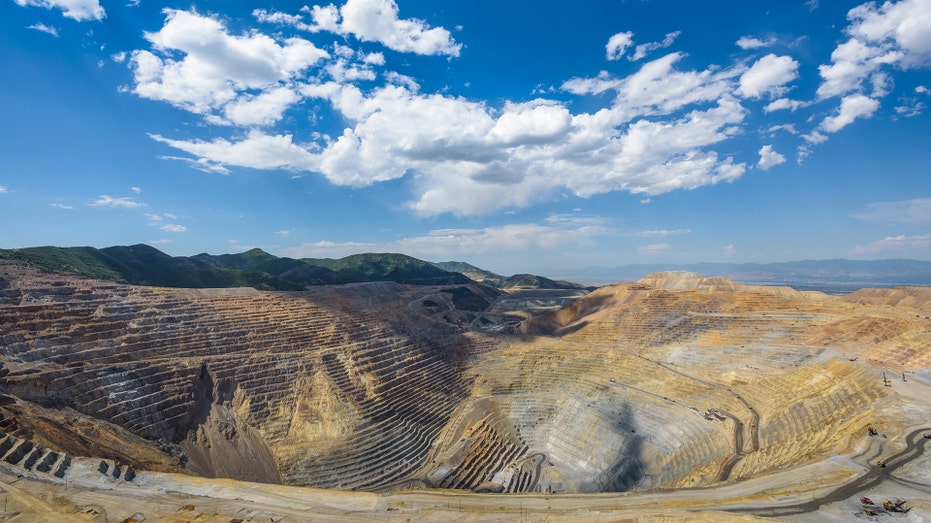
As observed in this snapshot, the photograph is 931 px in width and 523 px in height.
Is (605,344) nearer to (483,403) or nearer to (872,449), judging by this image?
(483,403)

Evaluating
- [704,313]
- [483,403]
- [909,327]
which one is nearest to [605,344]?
[704,313]

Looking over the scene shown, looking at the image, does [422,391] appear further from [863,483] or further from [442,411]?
[863,483]

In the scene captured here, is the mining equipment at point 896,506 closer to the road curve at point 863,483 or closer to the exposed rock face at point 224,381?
the road curve at point 863,483

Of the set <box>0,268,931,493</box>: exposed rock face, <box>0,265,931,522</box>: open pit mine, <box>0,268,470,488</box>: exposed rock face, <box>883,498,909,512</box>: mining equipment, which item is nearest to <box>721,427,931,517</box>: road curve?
<box>0,265,931,522</box>: open pit mine

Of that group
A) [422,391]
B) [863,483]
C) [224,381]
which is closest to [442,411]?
[422,391]

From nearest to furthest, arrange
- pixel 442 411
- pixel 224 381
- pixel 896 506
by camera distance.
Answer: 1. pixel 896 506
2. pixel 224 381
3. pixel 442 411

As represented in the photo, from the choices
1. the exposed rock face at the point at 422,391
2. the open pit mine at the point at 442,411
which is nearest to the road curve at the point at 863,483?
the open pit mine at the point at 442,411
